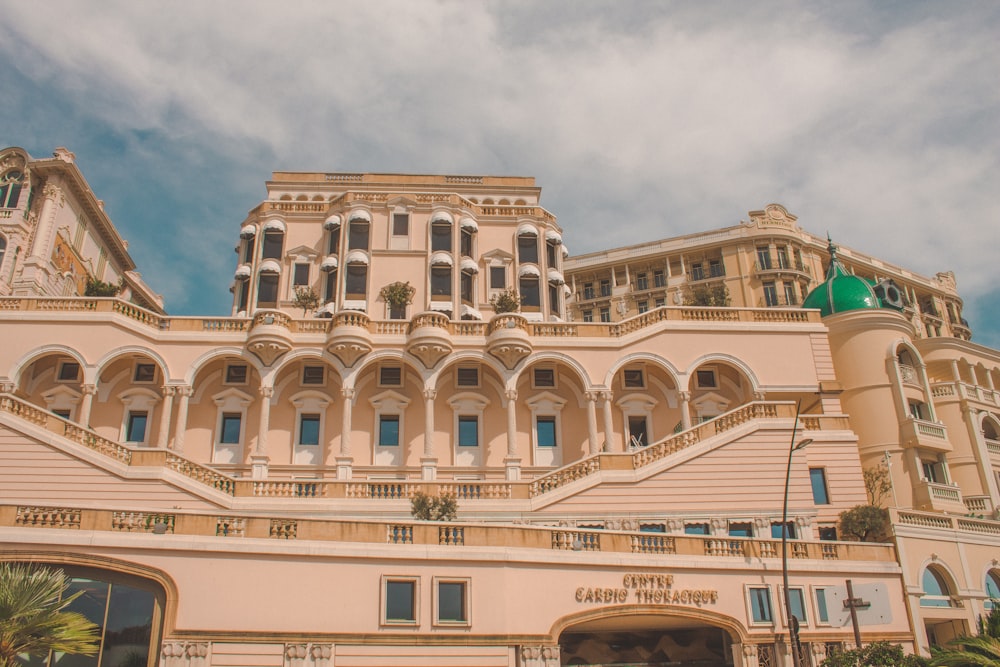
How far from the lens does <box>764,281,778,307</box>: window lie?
80062mm

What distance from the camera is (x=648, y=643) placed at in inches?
1148

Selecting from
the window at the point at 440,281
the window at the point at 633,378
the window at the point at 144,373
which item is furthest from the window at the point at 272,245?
the window at the point at 633,378

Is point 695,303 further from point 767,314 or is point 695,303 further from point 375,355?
point 375,355

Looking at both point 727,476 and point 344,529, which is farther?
point 727,476

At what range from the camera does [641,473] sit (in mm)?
34844

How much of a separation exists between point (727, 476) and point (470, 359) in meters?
13.7

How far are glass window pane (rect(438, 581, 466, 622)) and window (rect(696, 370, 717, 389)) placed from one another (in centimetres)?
2264

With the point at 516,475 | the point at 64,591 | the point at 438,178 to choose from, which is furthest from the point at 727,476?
the point at 438,178

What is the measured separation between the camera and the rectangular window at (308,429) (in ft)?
141

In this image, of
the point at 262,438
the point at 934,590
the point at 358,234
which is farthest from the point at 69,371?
the point at 934,590

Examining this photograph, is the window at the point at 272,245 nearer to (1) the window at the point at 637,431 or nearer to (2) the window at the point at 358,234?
(2) the window at the point at 358,234

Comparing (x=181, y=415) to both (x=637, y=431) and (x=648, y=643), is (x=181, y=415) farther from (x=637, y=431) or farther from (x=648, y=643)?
(x=648, y=643)

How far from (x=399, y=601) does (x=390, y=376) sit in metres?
20.1

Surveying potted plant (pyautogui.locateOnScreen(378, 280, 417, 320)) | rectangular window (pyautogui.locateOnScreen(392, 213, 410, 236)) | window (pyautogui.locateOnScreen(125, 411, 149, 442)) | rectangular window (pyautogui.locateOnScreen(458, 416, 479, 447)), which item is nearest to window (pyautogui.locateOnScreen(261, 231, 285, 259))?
rectangular window (pyautogui.locateOnScreen(392, 213, 410, 236))
